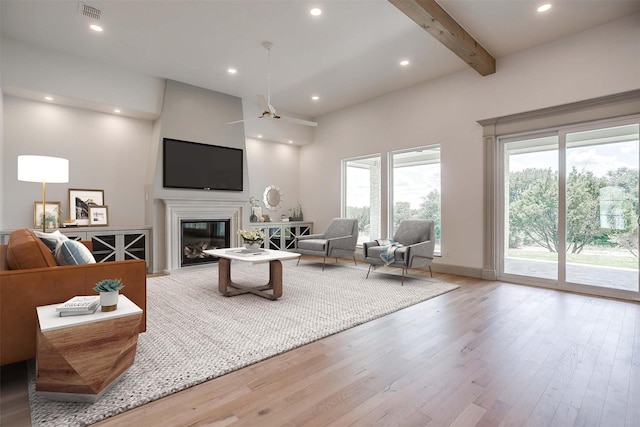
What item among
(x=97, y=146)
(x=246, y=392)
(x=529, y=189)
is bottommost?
(x=246, y=392)

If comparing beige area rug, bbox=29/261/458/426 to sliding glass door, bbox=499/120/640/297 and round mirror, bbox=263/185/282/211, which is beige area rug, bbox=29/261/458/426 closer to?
sliding glass door, bbox=499/120/640/297

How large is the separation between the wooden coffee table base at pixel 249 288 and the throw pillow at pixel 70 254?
5.43 feet

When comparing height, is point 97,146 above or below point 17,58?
below

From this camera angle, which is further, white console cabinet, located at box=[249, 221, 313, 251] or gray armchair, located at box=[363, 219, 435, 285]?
white console cabinet, located at box=[249, 221, 313, 251]

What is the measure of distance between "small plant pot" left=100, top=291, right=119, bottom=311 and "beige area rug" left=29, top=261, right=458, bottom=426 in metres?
0.45

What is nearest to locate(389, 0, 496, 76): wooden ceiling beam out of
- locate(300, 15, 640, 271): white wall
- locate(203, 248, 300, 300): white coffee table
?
locate(300, 15, 640, 271): white wall

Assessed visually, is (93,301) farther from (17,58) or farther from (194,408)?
(17,58)

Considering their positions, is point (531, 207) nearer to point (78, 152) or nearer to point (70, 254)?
point (70, 254)

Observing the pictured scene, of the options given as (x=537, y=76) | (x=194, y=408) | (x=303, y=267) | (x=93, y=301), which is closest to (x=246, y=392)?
(x=194, y=408)

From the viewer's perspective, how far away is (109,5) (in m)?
3.42

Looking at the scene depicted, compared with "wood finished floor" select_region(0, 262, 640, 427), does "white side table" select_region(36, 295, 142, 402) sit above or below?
above

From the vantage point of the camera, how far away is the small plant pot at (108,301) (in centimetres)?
182

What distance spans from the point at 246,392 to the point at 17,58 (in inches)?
207

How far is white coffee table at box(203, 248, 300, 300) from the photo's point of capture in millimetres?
3643
